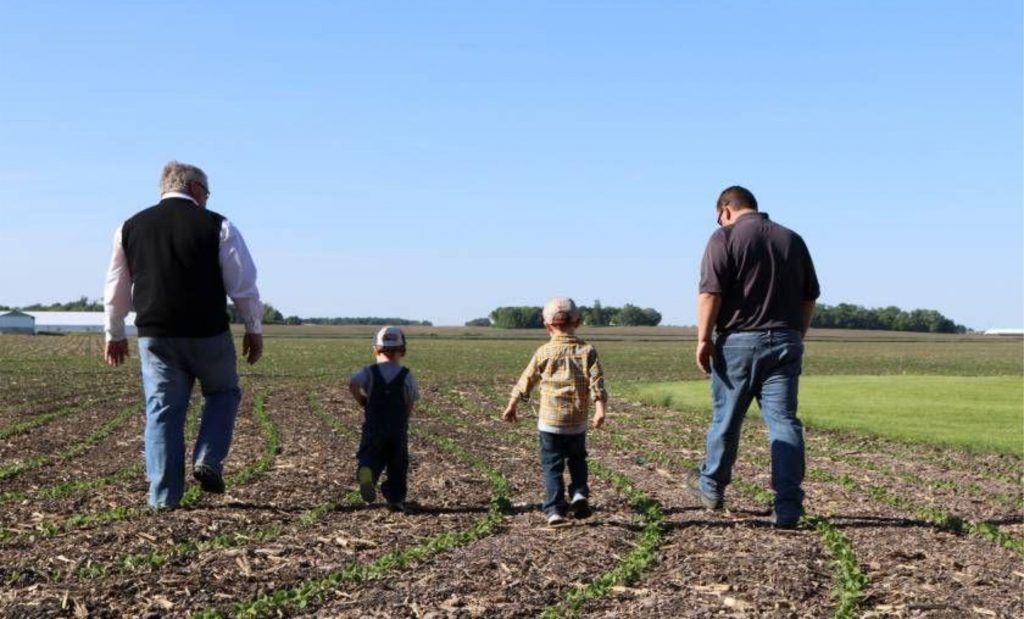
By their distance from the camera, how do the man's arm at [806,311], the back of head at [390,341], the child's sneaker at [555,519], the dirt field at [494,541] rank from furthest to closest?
1. the back of head at [390,341]
2. the man's arm at [806,311]
3. the child's sneaker at [555,519]
4. the dirt field at [494,541]

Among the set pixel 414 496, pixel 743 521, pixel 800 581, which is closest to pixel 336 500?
pixel 414 496

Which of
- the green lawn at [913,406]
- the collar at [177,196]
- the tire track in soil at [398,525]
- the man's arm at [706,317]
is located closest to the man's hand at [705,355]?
the man's arm at [706,317]

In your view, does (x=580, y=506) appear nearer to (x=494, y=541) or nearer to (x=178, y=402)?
(x=494, y=541)

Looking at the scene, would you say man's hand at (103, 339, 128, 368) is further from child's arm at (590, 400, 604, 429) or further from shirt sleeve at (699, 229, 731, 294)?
shirt sleeve at (699, 229, 731, 294)

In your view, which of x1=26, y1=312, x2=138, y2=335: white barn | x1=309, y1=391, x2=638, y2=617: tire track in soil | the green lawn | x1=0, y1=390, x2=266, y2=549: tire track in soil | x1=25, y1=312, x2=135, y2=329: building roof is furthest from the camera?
x1=25, y1=312, x2=135, y2=329: building roof

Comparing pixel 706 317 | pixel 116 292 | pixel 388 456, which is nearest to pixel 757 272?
pixel 706 317

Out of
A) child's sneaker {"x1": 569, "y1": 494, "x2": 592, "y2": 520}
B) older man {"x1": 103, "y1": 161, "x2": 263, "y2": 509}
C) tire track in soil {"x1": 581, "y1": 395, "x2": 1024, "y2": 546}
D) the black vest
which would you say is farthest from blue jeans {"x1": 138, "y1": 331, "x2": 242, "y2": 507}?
tire track in soil {"x1": 581, "y1": 395, "x2": 1024, "y2": 546}

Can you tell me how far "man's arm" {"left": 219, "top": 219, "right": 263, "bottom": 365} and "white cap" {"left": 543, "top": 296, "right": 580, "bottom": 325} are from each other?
205cm

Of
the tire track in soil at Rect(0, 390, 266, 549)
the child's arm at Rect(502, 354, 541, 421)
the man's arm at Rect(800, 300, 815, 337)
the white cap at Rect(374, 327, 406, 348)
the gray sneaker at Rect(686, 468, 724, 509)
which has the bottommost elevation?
the tire track in soil at Rect(0, 390, 266, 549)

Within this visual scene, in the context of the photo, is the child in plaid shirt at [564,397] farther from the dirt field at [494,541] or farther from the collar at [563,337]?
the dirt field at [494,541]

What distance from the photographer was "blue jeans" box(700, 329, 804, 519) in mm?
6891

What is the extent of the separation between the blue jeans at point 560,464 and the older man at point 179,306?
7.27 feet

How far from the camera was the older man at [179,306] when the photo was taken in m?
7.38

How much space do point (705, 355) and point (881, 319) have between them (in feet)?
573
